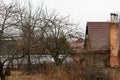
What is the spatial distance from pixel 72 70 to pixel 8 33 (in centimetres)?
779

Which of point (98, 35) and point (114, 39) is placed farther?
point (98, 35)

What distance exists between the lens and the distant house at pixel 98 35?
40375 mm

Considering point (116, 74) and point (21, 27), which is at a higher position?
point (21, 27)

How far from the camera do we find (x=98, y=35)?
41.7 m

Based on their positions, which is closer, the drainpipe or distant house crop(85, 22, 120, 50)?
the drainpipe

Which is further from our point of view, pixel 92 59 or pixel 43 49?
pixel 43 49

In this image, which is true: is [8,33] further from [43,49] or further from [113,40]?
→ [113,40]

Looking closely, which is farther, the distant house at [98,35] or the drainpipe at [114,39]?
the distant house at [98,35]

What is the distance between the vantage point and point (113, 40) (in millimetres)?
40125

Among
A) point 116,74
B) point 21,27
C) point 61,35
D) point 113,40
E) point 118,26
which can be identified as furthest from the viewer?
point 118,26

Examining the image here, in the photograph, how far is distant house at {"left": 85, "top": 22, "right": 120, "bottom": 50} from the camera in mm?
40375

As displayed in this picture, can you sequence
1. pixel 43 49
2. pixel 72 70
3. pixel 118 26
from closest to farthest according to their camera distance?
pixel 72 70, pixel 43 49, pixel 118 26

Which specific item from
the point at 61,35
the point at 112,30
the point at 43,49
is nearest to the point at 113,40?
the point at 112,30

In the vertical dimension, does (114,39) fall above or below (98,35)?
below
